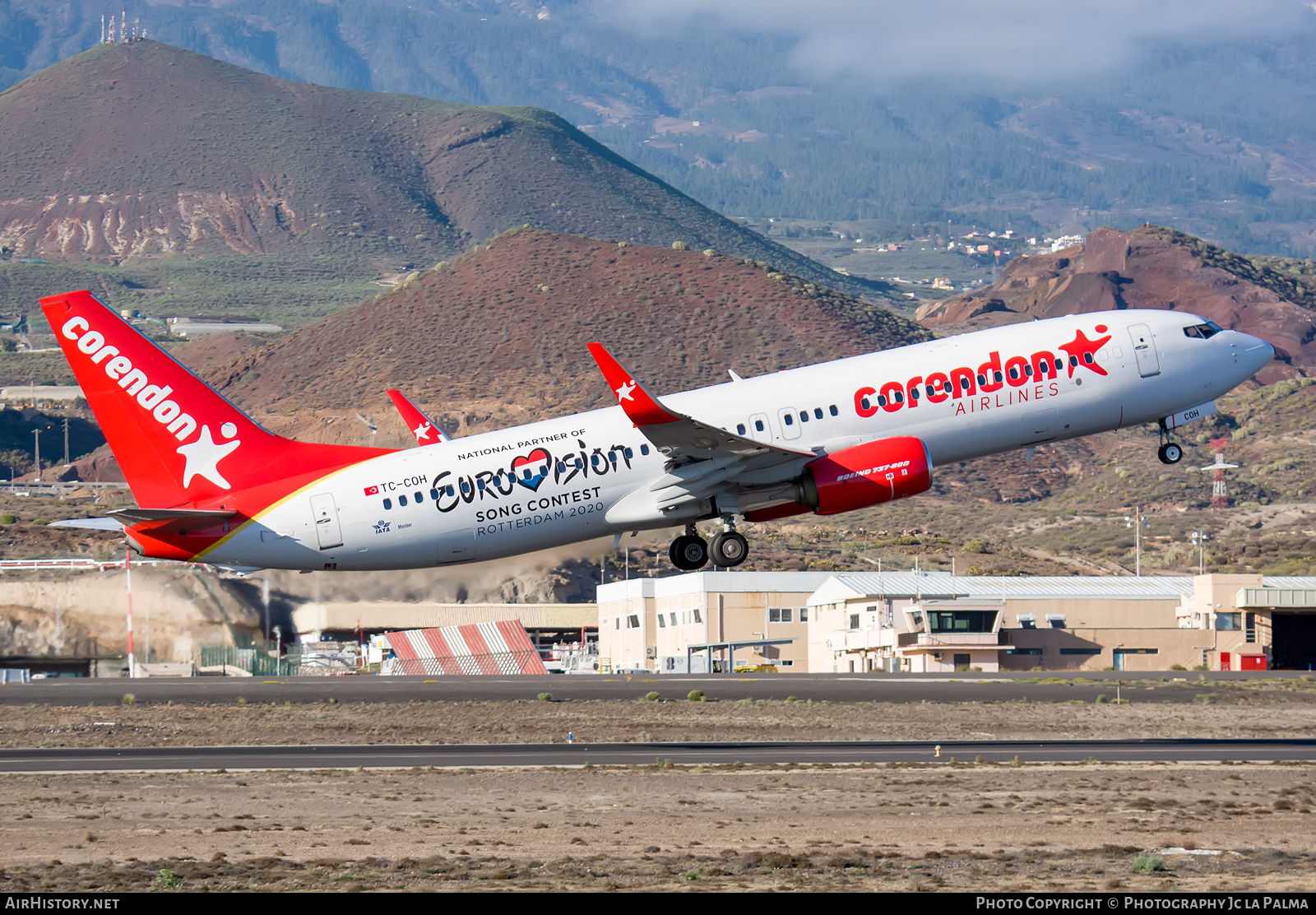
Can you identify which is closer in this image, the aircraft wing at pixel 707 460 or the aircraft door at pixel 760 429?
the aircraft wing at pixel 707 460

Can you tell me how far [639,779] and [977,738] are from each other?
18203 mm

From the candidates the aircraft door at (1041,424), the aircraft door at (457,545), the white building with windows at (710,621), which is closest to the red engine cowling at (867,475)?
the aircraft door at (1041,424)

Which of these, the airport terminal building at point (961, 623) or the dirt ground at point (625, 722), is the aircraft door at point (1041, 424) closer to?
the dirt ground at point (625, 722)

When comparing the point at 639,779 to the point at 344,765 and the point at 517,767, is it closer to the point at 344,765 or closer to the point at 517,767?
the point at 517,767

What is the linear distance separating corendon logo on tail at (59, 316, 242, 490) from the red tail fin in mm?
22

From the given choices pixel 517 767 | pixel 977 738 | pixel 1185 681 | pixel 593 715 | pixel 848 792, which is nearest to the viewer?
pixel 848 792

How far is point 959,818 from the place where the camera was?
126 ft

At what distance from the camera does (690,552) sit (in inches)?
1781

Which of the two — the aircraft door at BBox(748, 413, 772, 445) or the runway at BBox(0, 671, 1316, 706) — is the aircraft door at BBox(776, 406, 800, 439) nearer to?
the aircraft door at BBox(748, 413, 772, 445)

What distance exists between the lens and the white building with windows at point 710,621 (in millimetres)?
111438

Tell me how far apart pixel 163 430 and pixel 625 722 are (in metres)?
26.2

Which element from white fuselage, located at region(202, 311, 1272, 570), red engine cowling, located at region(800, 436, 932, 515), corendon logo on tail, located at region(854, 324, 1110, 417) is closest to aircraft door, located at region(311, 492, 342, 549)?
white fuselage, located at region(202, 311, 1272, 570)

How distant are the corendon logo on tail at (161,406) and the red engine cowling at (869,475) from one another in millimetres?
16042
